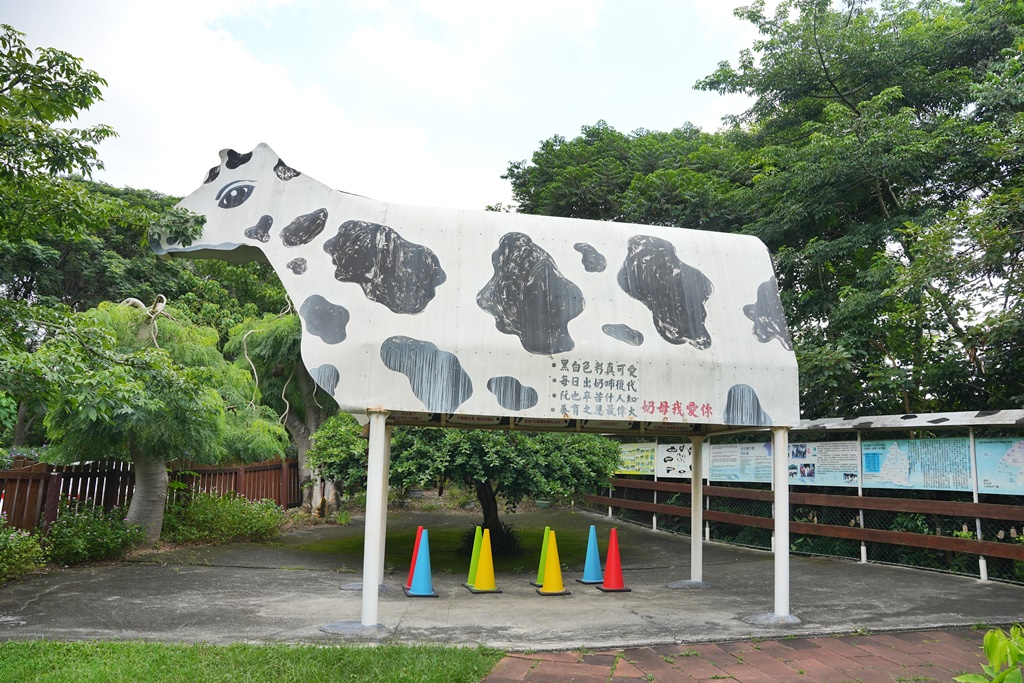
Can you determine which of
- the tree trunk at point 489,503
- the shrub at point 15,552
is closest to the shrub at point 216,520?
the shrub at point 15,552

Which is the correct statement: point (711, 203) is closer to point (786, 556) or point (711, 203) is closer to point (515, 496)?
point (515, 496)

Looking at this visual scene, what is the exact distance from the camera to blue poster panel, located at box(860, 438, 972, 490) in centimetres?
980

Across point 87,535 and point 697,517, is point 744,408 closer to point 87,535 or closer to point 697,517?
point 697,517

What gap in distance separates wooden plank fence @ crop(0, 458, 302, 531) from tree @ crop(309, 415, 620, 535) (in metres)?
2.86

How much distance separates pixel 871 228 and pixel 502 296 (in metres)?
9.39

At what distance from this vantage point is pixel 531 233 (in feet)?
25.5

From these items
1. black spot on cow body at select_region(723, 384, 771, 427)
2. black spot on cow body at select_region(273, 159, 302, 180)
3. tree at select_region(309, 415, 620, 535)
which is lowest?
tree at select_region(309, 415, 620, 535)

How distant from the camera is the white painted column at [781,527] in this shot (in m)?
7.28

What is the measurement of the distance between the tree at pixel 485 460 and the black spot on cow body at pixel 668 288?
12.8 ft

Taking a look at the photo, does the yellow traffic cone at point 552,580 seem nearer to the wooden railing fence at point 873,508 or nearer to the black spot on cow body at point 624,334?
the black spot on cow body at point 624,334

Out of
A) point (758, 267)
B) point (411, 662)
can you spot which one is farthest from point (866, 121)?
point (411, 662)

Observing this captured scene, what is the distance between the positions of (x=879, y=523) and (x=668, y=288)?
601 cm

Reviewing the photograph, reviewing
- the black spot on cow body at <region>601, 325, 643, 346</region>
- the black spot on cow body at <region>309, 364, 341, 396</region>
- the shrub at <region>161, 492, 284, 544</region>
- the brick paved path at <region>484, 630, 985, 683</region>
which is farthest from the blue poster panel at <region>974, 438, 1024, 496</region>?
the shrub at <region>161, 492, 284, 544</region>

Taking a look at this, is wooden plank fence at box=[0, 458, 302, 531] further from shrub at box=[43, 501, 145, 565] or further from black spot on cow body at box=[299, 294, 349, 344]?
black spot on cow body at box=[299, 294, 349, 344]
